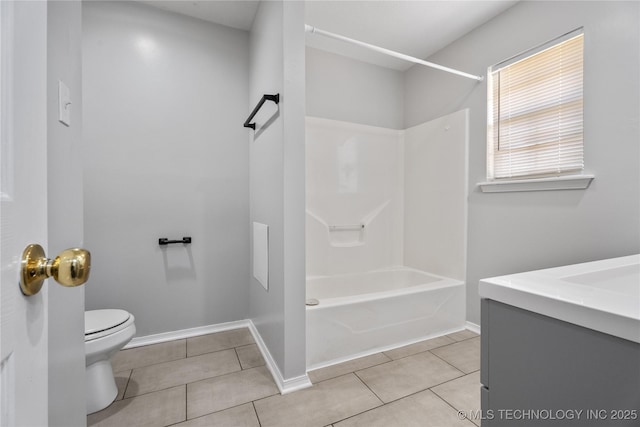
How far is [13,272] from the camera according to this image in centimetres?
35

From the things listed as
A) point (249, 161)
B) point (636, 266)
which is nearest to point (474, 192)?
point (636, 266)

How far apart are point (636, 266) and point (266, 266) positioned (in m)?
1.84

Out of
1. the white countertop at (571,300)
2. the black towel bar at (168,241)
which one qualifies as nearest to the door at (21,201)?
the white countertop at (571,300)

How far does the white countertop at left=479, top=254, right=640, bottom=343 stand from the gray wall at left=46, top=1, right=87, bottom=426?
1.09 meters

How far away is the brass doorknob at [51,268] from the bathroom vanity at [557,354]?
2.86ft

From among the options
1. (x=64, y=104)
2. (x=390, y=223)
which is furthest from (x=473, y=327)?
(x=64, y=104)

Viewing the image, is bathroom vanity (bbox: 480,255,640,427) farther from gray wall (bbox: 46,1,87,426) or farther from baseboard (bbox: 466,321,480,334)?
baseboard (bbox: 466,321,480,334)

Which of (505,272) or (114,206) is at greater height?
(114,206)

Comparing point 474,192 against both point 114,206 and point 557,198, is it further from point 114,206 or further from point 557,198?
point 114,206

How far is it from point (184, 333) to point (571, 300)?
250 cm

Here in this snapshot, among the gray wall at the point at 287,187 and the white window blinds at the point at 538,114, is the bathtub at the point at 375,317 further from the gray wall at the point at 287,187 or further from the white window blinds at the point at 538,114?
the white window blinds at the point at 538,114

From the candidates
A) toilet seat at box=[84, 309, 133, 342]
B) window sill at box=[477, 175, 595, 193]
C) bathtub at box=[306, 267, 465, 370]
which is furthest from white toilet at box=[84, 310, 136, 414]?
window sill at box=[477, 175, 595, 193]

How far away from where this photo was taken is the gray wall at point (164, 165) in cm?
207

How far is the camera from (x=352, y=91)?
2936 millimetres
